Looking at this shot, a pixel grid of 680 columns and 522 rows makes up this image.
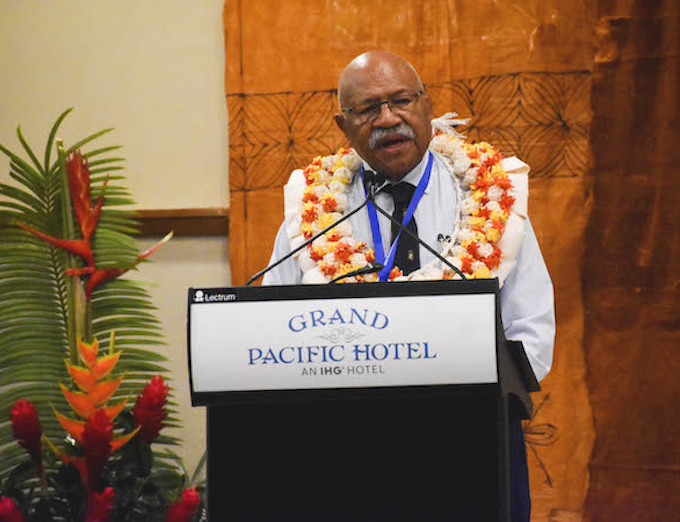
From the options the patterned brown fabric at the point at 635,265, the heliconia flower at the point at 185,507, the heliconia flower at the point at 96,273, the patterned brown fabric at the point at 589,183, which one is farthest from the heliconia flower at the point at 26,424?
the patterned brown fabric at the point at 635,265

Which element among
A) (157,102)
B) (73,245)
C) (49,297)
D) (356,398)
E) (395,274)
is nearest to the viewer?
(356,398)

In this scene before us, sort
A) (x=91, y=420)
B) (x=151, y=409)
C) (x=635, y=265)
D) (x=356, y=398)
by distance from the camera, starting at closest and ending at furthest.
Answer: (x=356, y=398) → (x=91, y=420) → (x=151, y=409) → (x=635, y=265)

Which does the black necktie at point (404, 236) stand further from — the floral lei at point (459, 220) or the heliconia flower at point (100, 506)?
the heliconia flower at point (100, 506)

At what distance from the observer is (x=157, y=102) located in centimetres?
356

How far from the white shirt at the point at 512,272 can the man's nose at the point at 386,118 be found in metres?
0.16

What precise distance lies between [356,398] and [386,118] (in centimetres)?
100

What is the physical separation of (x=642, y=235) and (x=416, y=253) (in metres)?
1.44

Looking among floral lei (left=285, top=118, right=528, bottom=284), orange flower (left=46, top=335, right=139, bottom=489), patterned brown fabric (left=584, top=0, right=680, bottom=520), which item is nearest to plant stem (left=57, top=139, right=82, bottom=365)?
orange flower (left=46, top=335, right=139, bottom=489)

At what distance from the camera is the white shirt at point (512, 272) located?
1807 millimetres

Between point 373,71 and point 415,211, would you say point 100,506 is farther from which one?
point 373,71

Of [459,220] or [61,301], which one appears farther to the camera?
[61,301]

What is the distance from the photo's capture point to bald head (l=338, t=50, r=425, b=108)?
2.01m

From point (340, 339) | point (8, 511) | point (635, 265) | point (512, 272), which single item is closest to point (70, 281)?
point (8, 511)

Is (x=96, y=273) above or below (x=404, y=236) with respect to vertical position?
below
